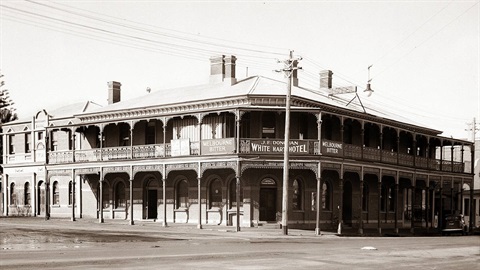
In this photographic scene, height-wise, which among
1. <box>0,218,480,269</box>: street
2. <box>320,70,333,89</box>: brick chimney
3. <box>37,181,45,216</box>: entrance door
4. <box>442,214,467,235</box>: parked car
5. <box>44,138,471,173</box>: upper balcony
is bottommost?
<box>442,214,467,235</box>: parked car

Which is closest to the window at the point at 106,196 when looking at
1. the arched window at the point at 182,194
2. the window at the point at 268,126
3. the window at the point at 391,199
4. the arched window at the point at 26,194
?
the arched window at the point at 182,194

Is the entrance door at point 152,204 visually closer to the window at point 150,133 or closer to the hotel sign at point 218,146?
the window at point 150,133

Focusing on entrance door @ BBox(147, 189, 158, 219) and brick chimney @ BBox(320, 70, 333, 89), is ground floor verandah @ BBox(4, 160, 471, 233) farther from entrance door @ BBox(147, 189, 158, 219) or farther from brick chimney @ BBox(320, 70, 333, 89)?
brick chimney @ BBox(320, 70, 333, 89)

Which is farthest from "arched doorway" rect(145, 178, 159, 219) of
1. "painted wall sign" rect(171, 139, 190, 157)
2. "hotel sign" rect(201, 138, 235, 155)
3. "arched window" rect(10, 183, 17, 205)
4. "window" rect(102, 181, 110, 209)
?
"arched window" rect(10, 183, 17, 205)

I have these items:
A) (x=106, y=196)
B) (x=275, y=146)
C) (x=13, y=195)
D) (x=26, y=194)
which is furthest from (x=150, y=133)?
(x=13, y=195)

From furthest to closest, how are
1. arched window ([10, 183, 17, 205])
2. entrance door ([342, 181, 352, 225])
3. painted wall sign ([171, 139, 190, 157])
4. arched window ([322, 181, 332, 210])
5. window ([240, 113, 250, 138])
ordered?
arched window ([10, 183, 17, 205]) < entrance door ([342, 181, 352, 225]) < arched window ([322, 181, 332, 210]) < window ([240, 113, 250, 138]) < painted wall sign ([171, 139, 190, 157])

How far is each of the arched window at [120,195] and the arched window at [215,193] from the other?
6888 mm

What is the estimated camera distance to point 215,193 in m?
34.1

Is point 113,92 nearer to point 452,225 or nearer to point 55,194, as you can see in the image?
point 55,194

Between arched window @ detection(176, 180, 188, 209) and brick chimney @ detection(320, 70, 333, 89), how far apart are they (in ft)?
47.0

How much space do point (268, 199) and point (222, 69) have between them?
385 inches

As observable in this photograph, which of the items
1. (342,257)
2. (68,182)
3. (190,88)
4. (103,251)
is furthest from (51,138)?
(342,257)

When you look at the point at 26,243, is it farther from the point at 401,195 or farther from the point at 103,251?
the point at 401,195

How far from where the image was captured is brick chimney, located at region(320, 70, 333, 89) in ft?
145
